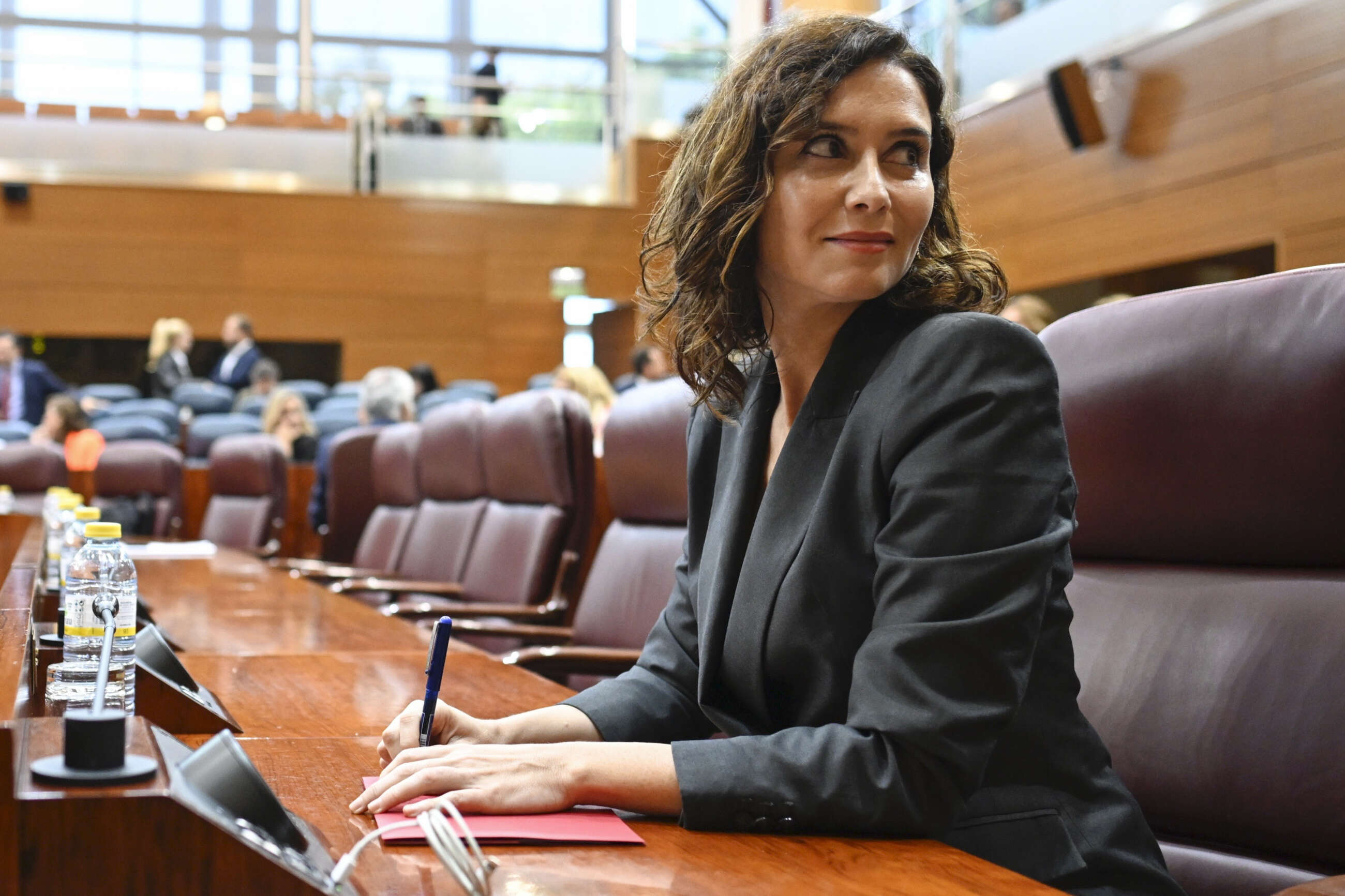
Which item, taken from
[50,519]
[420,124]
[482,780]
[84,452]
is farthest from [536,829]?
[420,124]

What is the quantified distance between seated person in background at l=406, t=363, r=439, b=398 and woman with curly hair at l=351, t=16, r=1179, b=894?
27.7ft

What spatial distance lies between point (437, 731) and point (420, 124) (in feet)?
34.8

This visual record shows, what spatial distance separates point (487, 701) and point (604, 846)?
2.01ft

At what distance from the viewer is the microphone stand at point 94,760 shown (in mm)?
727

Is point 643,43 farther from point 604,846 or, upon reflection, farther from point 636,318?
point 604,846

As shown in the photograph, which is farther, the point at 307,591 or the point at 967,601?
the point at 307,591

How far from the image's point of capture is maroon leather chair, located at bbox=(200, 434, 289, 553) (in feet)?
19.3

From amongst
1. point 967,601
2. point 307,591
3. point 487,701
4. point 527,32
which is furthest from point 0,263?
point 967,601

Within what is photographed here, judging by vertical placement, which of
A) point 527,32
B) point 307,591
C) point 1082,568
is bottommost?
point 307,591

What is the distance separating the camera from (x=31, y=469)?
251 inches

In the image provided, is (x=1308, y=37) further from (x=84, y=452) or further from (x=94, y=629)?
(x=84, y=452)

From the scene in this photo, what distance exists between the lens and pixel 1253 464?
3.99 feet

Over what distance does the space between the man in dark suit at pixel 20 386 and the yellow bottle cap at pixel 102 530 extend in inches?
341

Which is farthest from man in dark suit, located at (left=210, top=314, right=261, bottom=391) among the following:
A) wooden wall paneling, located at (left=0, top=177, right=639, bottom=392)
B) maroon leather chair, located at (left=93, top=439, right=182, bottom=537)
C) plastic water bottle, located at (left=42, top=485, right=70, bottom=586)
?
plastic water bottle, located at (left=42, top=485, right=70, bottom=586)
